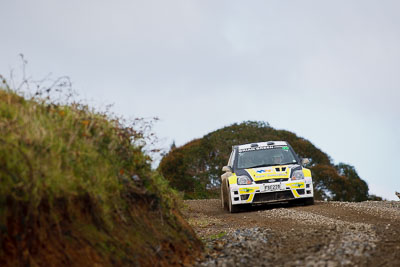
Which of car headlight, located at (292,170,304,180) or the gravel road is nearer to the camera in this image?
the gravel road

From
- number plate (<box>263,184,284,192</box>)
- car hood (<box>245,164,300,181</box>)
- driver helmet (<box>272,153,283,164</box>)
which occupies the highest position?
driver helmet (<box>272,153,283,164</box>)

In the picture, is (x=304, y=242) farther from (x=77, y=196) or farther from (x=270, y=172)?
(x=270, y=172)

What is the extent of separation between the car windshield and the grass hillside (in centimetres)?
753

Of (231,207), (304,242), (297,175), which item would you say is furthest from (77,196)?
(297,175)

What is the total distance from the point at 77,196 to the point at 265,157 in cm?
1020

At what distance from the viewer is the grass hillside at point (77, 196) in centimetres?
535

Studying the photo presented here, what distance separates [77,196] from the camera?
6.05 meters

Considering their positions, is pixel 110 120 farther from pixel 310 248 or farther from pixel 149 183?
pixel 310 248

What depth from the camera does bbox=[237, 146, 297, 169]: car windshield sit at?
1560 centimetres

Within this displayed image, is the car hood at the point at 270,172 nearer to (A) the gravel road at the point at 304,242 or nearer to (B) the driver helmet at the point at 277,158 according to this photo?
(B) the driver helmet at the point at 277,158

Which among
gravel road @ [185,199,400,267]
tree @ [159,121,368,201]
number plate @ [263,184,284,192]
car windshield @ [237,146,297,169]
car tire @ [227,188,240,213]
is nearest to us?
gravel road @ [185,199,400,267]

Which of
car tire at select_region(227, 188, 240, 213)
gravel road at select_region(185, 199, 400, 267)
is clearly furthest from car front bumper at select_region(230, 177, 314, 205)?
gravel road at select_region(185, 199, 400, 267)

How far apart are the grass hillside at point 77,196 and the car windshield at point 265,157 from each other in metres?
7.53

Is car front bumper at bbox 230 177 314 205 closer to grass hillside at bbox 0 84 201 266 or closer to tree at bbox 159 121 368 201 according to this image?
grass hillside at bbox 0 84 201 266
